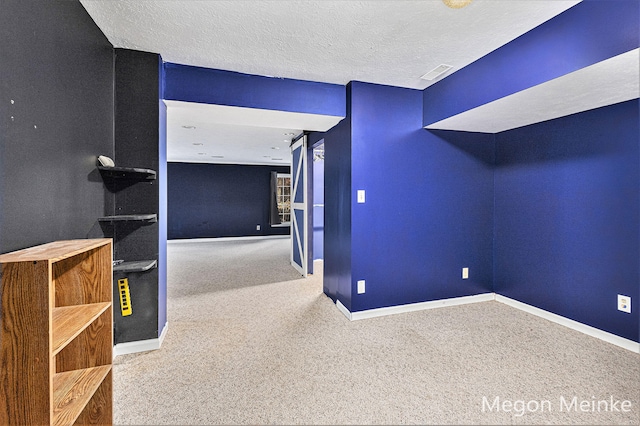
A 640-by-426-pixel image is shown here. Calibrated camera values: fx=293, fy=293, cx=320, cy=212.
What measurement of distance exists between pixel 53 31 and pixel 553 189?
387 cm

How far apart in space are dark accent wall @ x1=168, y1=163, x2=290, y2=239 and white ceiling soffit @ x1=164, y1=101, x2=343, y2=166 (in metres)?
0.31

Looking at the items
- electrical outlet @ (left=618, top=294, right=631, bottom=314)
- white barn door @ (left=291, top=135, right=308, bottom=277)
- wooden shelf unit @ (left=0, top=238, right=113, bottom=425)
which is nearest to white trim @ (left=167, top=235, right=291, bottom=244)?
white barn door @ (left=291, top=135, right=308, bottom=277)

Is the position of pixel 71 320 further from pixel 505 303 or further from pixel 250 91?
pixel 505 303

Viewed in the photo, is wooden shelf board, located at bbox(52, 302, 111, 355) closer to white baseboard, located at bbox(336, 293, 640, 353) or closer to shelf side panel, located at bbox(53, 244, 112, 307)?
shelf side panel, located at bbox(53, 244, 112, 307)

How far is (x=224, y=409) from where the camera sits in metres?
1.62

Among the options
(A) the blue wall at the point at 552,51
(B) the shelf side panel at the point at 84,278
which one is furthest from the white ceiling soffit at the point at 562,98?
(B) the shelf side panel at the point at 84,278

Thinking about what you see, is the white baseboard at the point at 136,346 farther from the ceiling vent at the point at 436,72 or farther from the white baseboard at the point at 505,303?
the ceiling vent at the point at 436,72

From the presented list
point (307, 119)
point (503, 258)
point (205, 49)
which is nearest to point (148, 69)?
point (205, 49)

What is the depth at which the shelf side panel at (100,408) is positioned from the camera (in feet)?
4.69

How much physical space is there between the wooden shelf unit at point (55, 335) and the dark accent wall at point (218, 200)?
277 inches

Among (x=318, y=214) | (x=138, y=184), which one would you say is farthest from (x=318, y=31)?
(x=318, y=214)

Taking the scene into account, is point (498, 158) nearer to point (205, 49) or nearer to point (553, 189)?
point (553, 189)

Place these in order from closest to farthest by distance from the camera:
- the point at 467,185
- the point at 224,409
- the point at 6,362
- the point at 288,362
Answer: the point at 6,362 < the point at 224,409 < the point at 288,362 < the point at 467,185

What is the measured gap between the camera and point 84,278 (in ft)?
4.60
